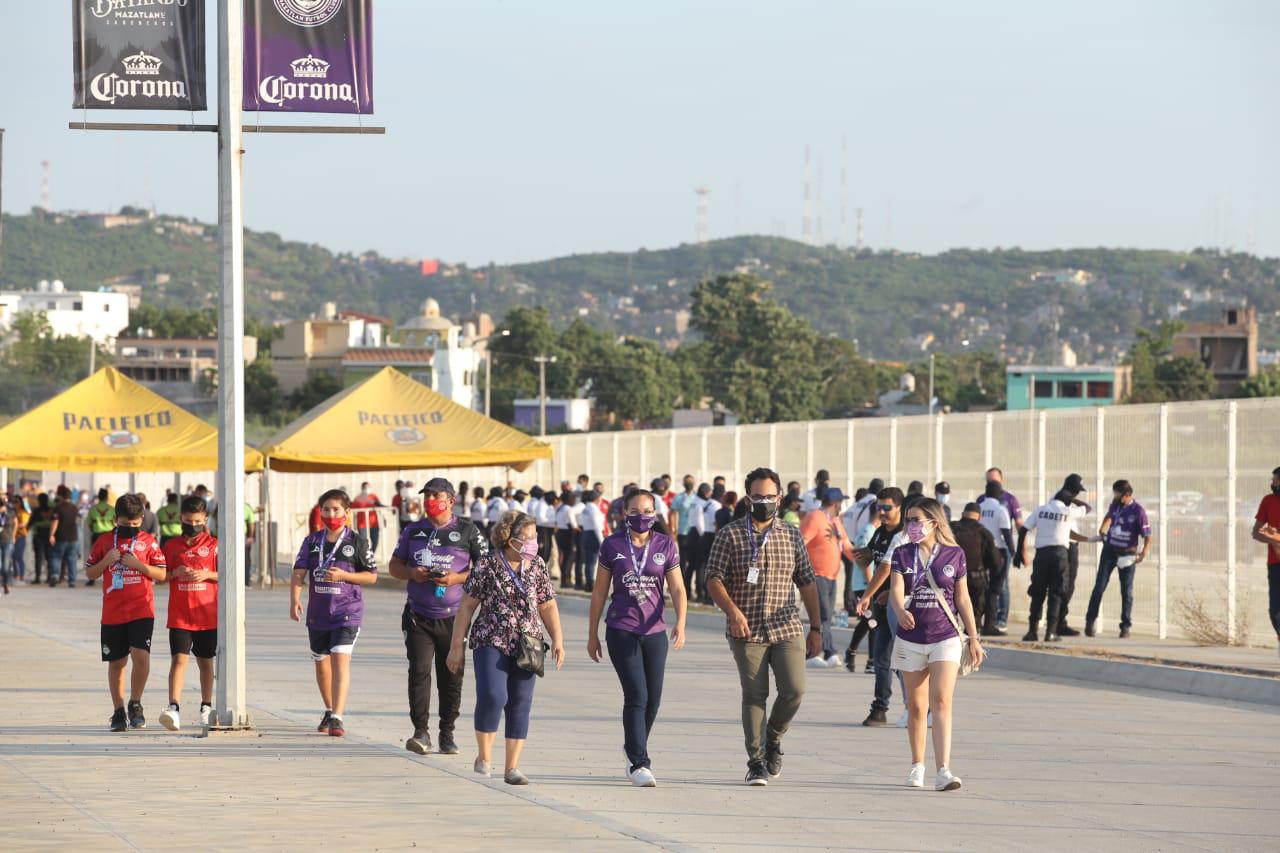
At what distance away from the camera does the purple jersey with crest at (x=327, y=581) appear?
12.7m

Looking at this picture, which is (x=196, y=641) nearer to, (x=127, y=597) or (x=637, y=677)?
(x=127, y=597)

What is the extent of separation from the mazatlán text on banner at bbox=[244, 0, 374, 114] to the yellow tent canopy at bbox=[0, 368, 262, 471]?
18.6 m

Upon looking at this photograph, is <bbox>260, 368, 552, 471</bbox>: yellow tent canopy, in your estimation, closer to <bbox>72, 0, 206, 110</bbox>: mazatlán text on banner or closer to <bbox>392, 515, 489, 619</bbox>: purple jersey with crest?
<bbox>72, 0, 206, 110</bbox>: mazatlán text on banner

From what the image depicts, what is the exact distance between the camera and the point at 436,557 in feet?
40.1

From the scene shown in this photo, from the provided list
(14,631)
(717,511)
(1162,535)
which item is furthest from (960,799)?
(717,511)

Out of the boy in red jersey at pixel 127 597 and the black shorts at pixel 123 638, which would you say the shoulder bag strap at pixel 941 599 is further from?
the black shorts at pixel 123 638

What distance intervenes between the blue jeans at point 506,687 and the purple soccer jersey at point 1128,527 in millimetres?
11609

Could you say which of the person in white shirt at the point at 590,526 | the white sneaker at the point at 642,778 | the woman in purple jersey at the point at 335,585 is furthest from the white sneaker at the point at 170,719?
the person in white shirt at the point at 590,526

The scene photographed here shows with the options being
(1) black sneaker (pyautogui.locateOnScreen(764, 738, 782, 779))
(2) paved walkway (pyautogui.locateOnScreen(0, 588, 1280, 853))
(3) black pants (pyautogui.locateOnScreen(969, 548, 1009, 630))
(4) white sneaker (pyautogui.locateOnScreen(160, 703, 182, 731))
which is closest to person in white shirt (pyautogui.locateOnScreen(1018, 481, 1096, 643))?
(3) black pants (pyautogui.locateOnScreen(969, 548, 1009, 630))

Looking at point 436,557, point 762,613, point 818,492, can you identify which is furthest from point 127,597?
point 818,492

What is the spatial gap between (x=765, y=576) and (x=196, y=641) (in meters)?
4.66

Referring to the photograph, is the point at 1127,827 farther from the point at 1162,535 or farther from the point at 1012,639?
the point at 1162,535

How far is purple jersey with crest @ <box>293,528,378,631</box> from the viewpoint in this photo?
12.7 m

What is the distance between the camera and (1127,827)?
31.7ft
